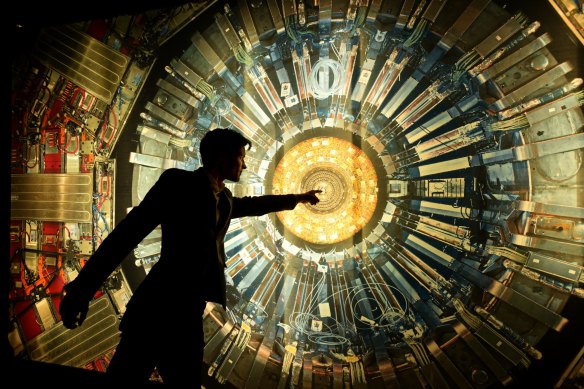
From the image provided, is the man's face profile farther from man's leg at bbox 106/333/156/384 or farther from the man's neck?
man's leg at bbox 106/333/156/384

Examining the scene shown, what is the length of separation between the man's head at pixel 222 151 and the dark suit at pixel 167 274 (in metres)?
0.13

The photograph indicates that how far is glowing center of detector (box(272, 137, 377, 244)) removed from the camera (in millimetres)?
2260

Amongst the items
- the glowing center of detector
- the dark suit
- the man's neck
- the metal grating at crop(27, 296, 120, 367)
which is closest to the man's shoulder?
the dark suit

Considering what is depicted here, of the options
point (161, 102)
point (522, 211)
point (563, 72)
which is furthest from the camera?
point (161, 102)

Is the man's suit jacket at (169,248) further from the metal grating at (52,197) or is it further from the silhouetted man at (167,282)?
the metal grating at (52,197)

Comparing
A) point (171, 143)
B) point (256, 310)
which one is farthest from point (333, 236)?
point (171, 143)

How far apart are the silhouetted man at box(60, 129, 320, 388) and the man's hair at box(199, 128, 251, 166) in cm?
10

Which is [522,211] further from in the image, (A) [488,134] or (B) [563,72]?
(B) [563,72]

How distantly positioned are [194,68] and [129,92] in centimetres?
56

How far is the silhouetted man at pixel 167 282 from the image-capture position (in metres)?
1.36

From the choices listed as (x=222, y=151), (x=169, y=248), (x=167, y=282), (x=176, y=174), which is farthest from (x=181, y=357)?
(x=222, y=151)

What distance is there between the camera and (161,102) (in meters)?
→ 2.41

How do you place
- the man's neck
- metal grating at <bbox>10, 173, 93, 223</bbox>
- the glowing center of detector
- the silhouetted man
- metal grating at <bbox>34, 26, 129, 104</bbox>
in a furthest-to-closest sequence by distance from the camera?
metal grating at <bbox>10, 173, 93, 223</bbox> → metal grating at <bbox>34, 26, 129, 104</bbox> → the glowing center of detector → the man's neck → the silhouetted man

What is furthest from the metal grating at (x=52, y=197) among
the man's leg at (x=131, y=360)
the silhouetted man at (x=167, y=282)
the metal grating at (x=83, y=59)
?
the man's leg at (x=131, y=360)
